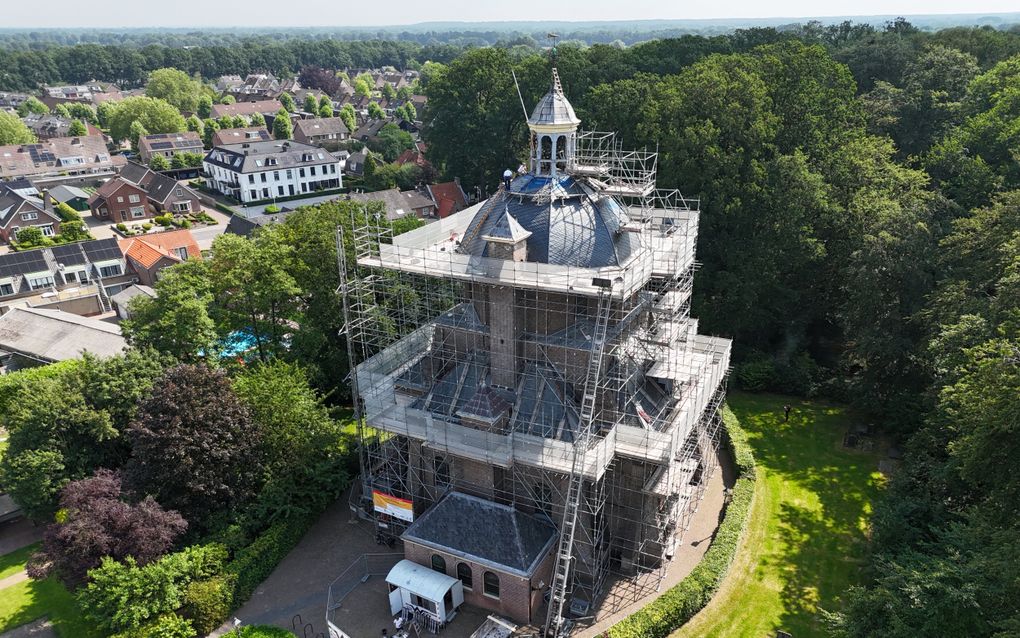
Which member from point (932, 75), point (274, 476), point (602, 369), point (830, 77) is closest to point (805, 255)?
point (830, 77)

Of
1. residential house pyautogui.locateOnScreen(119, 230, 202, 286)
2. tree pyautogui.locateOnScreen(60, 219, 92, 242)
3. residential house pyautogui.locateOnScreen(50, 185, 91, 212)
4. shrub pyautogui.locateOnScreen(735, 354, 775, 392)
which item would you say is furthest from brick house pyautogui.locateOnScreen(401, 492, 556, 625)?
residential house pyautogui.locateOnScreen(50, 185, 91, 212)

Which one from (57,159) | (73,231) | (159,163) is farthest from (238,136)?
(73,231)

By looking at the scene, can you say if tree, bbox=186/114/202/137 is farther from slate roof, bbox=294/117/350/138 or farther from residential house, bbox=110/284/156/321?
residential house, bbox=110/284/156/321

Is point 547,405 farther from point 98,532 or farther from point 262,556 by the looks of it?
point 98,532

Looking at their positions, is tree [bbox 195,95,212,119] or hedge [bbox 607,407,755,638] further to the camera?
tree [bbox 195,95,212,119]

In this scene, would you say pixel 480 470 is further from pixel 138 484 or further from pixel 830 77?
pixel 830 77

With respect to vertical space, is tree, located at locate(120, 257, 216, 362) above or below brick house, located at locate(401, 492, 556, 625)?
above

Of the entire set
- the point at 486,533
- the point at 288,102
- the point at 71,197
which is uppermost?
the point at 486,533
